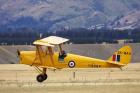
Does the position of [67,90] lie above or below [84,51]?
above

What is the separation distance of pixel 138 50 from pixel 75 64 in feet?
268

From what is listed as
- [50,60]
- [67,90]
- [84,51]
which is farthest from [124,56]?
[84,51]

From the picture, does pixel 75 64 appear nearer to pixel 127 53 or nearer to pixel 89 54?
pixel 127 53

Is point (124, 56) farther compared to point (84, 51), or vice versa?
point (84, 51)

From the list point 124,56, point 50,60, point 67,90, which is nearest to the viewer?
point 67,90

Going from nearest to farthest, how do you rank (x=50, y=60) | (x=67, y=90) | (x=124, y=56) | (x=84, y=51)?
(x=67, y=90)
(x=50, y=60)
(x=124, y=56)
(x=84, y=51)

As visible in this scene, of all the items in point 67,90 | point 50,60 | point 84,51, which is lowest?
point 84,51

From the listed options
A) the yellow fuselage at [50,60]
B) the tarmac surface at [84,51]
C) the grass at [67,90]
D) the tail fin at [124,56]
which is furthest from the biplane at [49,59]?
the tarmac surface at [84,51]

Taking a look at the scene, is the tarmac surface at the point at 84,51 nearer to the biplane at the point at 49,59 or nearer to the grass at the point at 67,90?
the biplane at the point at 49,59

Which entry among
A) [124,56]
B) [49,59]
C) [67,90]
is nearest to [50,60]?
[49,59]

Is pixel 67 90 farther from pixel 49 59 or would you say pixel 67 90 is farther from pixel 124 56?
pixel 124 56

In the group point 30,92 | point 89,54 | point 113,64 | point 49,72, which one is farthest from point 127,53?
point 89,54

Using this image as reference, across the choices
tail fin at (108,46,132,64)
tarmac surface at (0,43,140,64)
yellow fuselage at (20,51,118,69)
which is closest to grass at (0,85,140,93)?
yellow fuselage at (20,51,118,69)

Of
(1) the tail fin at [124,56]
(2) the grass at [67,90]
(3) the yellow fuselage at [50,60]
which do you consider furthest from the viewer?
(1) the tail fin at [124,56]
